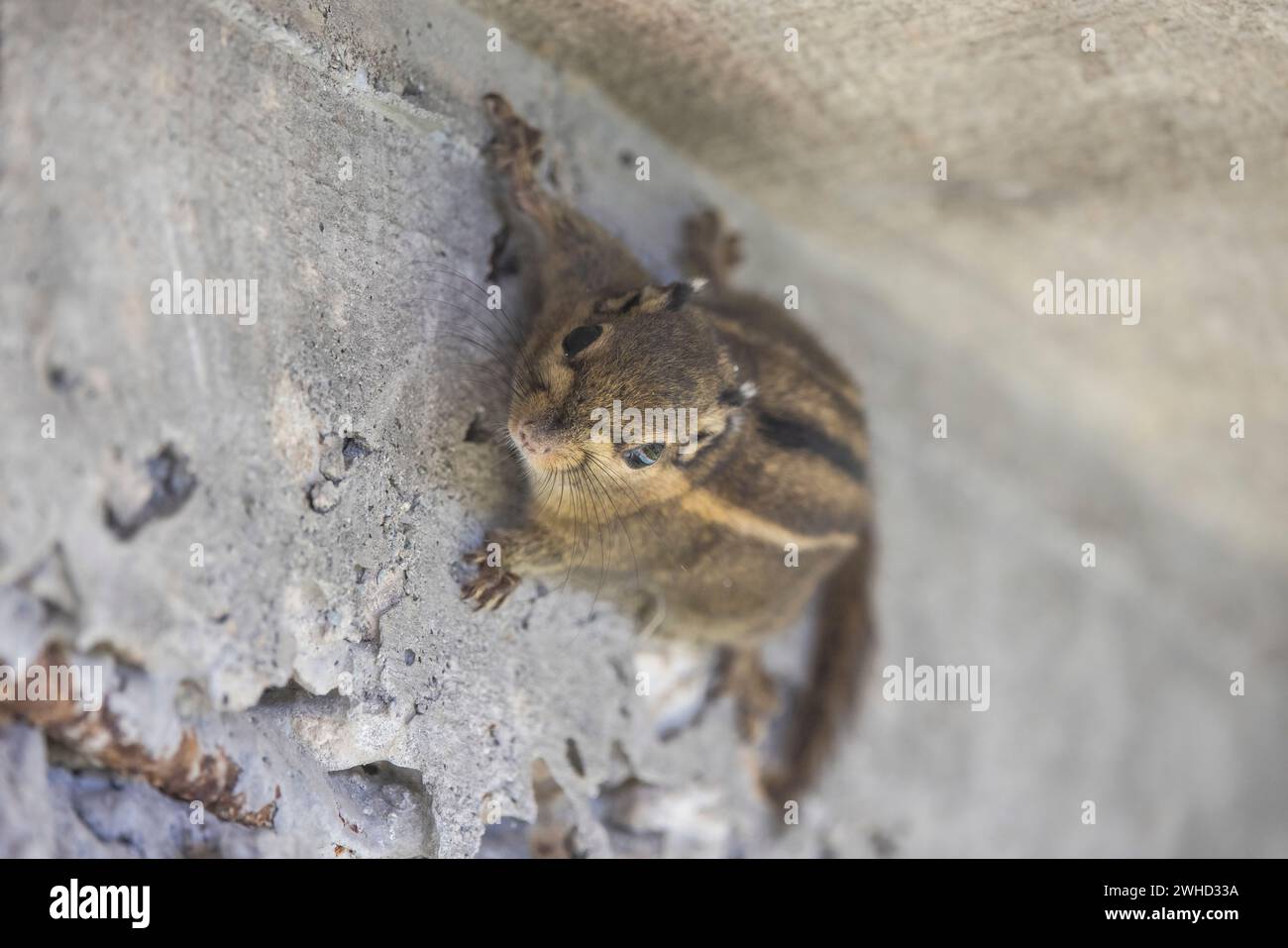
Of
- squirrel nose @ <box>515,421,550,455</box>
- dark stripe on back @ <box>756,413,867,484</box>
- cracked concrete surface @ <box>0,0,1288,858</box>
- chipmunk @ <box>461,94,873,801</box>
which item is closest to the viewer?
cracked concrete surface @ <box>0,0,1288,858</box>

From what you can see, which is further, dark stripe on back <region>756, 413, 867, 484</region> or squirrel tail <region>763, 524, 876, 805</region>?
squirrel tail <region>763, 524, 876, 805</region>

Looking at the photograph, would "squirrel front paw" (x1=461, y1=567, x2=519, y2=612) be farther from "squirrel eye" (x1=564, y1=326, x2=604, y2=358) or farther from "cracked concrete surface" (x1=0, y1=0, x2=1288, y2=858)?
"squirrel eye" (x1=564, y1=326, x2=604, y2=358)

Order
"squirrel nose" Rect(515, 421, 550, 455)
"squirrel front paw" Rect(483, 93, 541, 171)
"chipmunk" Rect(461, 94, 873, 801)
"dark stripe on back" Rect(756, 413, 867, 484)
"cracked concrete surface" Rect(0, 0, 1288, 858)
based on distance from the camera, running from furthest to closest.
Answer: "dark stripe on back" Rect(756, 413, 867, 484)
"squirrel front paw" Rect(483, 93, 541, 171)
"chipmunk" Rect(461, 94, 873, 801)
"squirrel nose" Rect(515, 421, 550, 455)
"cracked concrete surface" Rect(0, 0, 1288, 858)

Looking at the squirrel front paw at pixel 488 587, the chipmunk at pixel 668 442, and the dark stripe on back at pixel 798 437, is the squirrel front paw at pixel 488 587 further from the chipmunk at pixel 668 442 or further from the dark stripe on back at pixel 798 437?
the dark stripe on back at pixel 798 437

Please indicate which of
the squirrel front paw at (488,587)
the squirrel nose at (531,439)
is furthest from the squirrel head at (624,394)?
the squirrel front paw at (488,587)

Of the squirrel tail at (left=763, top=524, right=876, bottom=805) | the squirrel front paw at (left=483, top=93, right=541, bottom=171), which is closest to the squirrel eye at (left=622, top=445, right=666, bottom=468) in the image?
the squirrel front paw at (left=483, top=93, right=541, bottom=171)

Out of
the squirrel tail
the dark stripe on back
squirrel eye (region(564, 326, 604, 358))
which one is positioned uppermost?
squirrel eye (region(564, 326, 604, 358))
